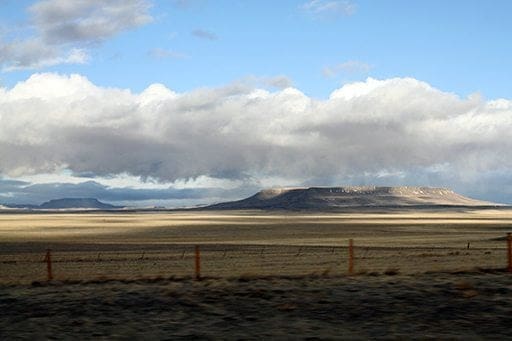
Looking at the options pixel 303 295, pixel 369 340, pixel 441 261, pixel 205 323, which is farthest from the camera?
pixel 441 261

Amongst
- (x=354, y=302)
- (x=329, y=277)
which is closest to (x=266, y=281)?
(x=329, y=277)

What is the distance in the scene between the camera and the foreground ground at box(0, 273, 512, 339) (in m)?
10.9

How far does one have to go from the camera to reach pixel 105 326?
38.5 feet

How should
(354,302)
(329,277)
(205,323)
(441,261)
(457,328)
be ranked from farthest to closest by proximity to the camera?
(441,261) < (329,277) < (354,302) < (205,323) < (457,328)

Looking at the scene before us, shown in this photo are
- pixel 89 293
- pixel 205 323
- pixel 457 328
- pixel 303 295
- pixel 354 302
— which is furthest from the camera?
pixel 89 293

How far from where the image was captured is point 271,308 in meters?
12.8

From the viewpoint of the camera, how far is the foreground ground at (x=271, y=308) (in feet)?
35.8

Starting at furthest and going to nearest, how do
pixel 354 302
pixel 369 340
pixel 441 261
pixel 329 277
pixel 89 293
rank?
pixel 441 261 → pixel 329 277 → pixel 89 293 → pixel 354 302 → pixel 369 340

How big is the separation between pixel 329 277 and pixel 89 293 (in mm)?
6229

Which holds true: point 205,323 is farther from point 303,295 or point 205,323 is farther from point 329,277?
point 329,277

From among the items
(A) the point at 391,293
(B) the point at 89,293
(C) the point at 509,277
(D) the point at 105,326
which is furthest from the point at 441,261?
(D) the point at 105,326

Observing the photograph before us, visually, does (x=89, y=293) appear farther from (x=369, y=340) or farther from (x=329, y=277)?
(x=369, y=340)

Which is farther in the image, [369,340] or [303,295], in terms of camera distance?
[303,295]

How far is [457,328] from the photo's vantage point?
10688 mm
